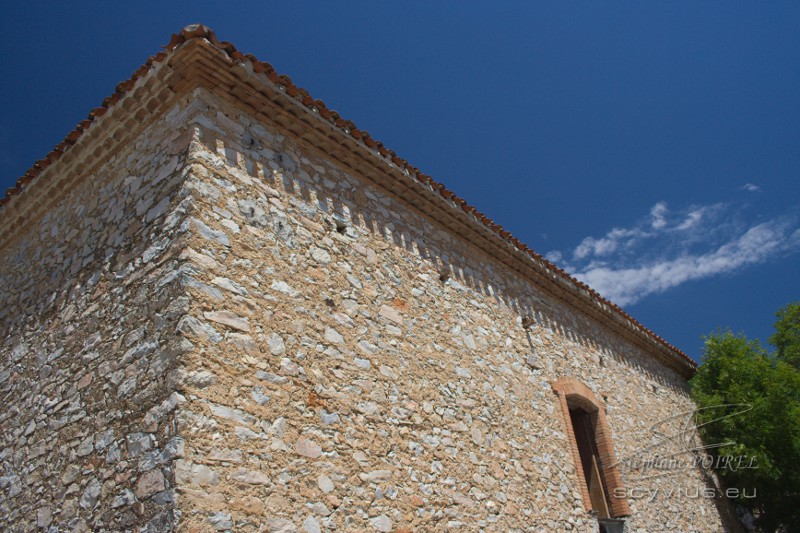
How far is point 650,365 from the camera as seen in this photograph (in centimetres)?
1191

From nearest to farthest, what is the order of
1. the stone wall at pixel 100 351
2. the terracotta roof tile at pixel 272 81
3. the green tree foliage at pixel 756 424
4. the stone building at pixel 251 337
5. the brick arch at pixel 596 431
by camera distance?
the stone wall at pixel 100 351, the stone building at pixel 251 337, the terracotta roof tile at pixel 272 81, the brick arch at pixel 596 431, the green tree foliage at pixel 756 424

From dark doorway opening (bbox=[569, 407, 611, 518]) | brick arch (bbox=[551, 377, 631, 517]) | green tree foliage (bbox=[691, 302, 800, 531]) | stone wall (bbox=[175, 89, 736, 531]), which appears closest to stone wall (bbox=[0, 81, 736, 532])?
stone wall (bbox=[175, 89, 736, 531])

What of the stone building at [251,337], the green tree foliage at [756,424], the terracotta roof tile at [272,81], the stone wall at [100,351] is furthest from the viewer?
the green tree foliage at [756,424]

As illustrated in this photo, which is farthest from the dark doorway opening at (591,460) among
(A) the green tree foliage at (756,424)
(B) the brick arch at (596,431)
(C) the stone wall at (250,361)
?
(A) the green tree foliage at (756,424)

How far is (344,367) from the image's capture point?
203 inches

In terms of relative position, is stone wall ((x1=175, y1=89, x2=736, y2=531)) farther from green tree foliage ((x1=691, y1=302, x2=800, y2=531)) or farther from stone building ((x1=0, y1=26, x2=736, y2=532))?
green tree foliage ((x1=691, y1=302, x2=800, y2=531))

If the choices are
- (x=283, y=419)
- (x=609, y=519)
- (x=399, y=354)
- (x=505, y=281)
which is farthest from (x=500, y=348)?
(x=283, y=419)

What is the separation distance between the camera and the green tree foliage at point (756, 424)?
433 inches

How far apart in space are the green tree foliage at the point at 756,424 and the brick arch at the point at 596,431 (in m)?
4.14

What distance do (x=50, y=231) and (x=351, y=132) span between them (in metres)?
3.45

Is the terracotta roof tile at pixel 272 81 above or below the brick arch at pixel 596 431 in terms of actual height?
above

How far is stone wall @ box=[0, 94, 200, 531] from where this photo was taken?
158 inches

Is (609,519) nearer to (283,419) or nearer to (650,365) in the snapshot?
(650,365)

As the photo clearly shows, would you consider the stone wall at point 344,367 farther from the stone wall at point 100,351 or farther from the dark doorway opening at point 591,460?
the dark doorway opening at point 591,460
